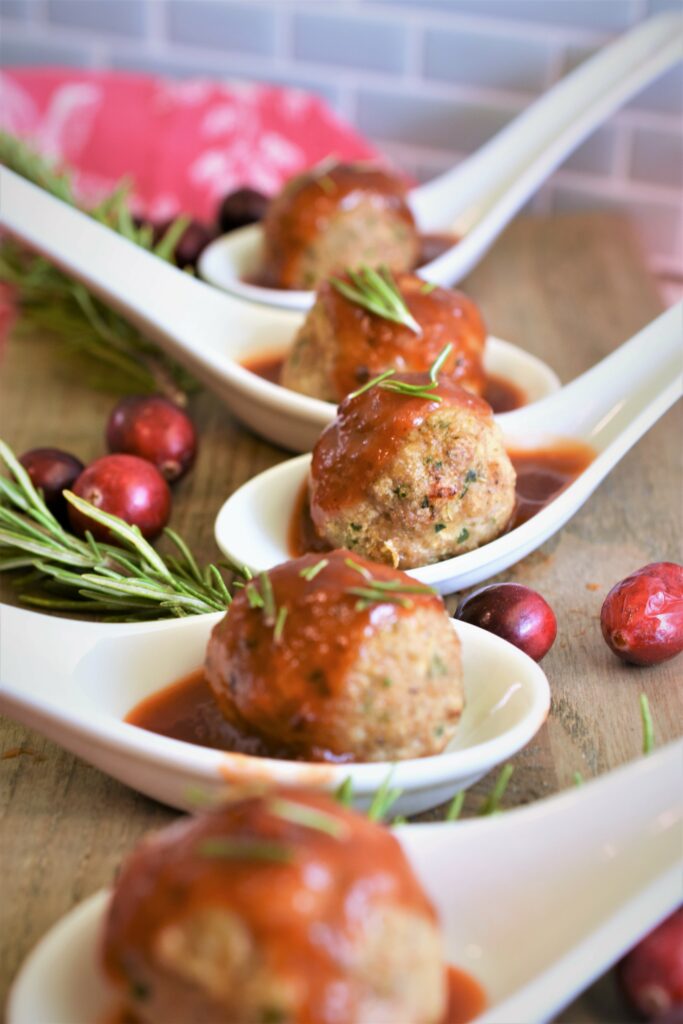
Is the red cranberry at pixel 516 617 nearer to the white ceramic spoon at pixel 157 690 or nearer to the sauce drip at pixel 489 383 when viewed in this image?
the white ceramic spoon at pixel 157 690

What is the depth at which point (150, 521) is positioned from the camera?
1.64 meters

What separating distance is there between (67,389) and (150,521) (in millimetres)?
597

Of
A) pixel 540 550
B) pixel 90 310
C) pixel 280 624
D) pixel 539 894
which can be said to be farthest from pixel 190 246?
pixel 539 894


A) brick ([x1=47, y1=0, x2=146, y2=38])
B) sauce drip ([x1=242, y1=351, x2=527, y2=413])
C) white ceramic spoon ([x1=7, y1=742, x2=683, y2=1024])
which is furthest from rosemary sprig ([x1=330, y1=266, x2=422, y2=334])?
brick ([x1=47, y1=0, x2=146, y2=38])

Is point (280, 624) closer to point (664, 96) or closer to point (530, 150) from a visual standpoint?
point (530, 150)

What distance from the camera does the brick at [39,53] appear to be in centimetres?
325

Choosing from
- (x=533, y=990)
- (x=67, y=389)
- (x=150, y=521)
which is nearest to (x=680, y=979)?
(x=533, y=990)

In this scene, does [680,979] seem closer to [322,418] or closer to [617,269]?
[322,418]

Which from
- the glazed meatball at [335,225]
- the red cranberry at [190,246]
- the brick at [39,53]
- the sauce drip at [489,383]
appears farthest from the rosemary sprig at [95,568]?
the brick at [39,53]

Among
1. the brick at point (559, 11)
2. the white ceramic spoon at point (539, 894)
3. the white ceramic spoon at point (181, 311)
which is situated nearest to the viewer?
the white ceramic spoon at point (539, 894)

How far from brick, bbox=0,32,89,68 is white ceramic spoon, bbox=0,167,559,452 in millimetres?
1431

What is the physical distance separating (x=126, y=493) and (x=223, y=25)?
1.88 meters

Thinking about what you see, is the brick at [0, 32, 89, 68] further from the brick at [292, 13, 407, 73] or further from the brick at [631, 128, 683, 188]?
the brick at [631, 128, 683, 188]

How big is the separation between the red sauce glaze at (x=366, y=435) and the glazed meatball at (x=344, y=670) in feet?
1.02
